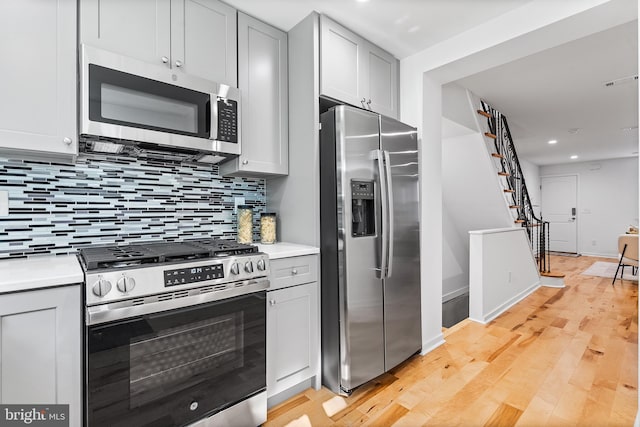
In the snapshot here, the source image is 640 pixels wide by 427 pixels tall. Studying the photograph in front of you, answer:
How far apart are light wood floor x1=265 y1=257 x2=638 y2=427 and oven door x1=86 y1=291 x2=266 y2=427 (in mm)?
410

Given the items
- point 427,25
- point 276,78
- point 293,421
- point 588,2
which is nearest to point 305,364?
point 293,421

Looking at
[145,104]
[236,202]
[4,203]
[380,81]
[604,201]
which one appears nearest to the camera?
[4,203]

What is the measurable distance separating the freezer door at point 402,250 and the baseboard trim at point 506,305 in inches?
50.0

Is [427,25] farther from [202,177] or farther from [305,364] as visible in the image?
[305,364]

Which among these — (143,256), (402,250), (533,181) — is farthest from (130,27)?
(533,181)

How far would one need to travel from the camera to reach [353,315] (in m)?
2.05

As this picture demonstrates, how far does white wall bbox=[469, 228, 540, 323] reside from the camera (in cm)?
344

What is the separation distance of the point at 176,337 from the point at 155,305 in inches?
7.7

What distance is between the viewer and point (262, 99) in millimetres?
2199

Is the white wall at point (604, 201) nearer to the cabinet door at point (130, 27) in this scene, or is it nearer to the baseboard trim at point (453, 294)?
the baseboard trim at point (453, 294)

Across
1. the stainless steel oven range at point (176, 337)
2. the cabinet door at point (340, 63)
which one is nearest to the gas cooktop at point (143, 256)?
the stainless steel oven range at point (176, 337)

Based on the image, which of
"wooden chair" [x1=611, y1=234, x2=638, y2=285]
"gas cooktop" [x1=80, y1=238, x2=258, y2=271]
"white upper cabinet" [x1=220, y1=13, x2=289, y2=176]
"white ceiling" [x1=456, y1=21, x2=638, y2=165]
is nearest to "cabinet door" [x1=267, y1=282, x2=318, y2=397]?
"gas cooktop" [x1=80, y1=238, x2=258, y2=271]

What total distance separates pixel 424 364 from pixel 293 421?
116 centimetres

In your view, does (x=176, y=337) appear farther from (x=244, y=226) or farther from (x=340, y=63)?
(x=340, y=63)
